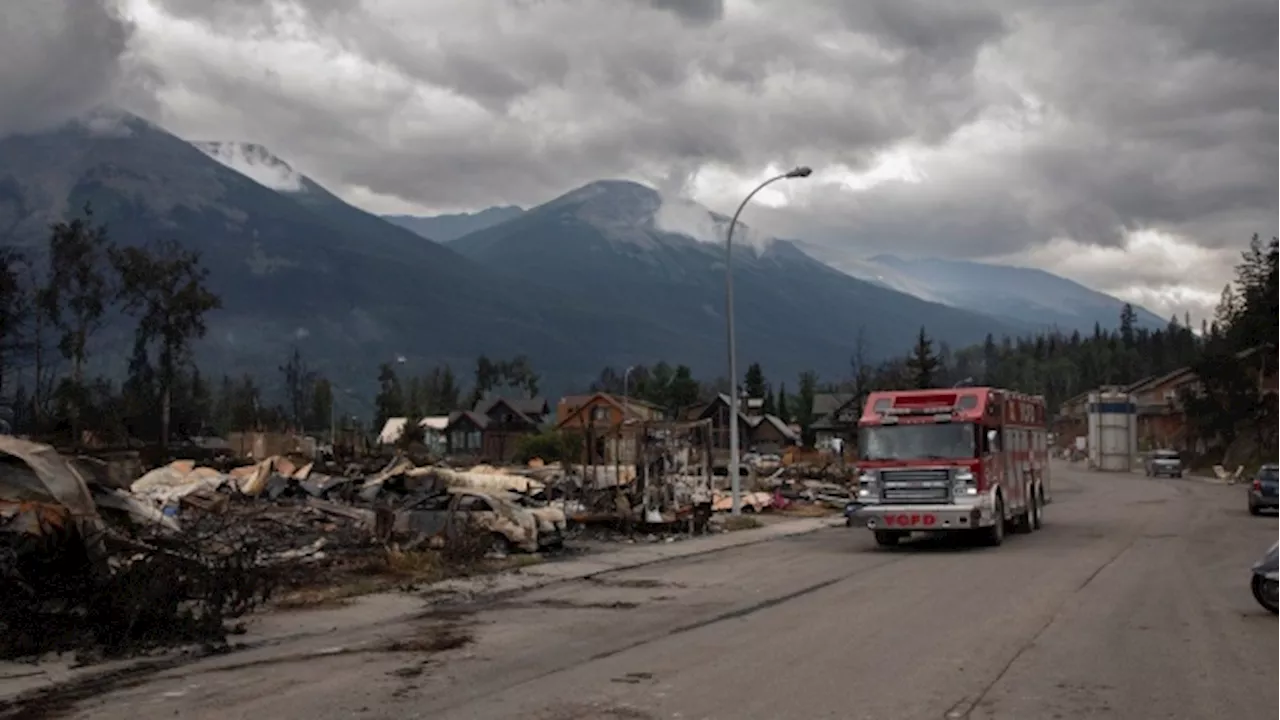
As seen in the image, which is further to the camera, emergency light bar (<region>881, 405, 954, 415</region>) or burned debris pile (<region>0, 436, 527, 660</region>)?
emergency light bar (<region>881, 405, 954, 415</region>)

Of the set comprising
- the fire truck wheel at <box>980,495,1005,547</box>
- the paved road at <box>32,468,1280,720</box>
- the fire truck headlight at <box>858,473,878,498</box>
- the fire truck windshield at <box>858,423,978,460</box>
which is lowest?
the paved road at <box>32,468,1280,720</box>

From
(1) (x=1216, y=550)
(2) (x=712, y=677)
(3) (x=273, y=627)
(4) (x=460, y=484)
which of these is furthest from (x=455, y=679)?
Answer: (4) (x=460, y=484)

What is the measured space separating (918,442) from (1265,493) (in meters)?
Result: 17.5

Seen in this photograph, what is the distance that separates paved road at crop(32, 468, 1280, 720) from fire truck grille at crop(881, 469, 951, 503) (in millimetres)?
3364

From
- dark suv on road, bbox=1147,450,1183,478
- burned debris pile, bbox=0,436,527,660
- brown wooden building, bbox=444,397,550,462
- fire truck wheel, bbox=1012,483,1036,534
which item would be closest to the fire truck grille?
fire truck wheel, bbox=1012,483,1036,534

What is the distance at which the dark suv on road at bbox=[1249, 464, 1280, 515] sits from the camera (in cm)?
3519

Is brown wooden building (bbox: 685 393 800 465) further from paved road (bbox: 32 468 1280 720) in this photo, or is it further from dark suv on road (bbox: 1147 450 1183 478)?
paved road (bbox: 32 468 1280 720)

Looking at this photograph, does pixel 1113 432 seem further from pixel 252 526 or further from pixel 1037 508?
pixel 252 526

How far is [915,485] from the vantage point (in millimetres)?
23250

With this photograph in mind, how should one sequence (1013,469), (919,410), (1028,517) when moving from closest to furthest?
(919,410)
(1013,469)
(1028,517)

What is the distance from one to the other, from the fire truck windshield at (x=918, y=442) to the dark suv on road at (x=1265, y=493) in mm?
16849

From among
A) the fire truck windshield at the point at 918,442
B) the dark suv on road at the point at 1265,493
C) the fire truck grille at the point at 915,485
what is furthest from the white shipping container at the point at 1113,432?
the fire truck grille at the point at 915,485

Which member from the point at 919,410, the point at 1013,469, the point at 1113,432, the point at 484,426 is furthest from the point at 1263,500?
the point at 484,426

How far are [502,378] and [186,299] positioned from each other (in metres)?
97.8
